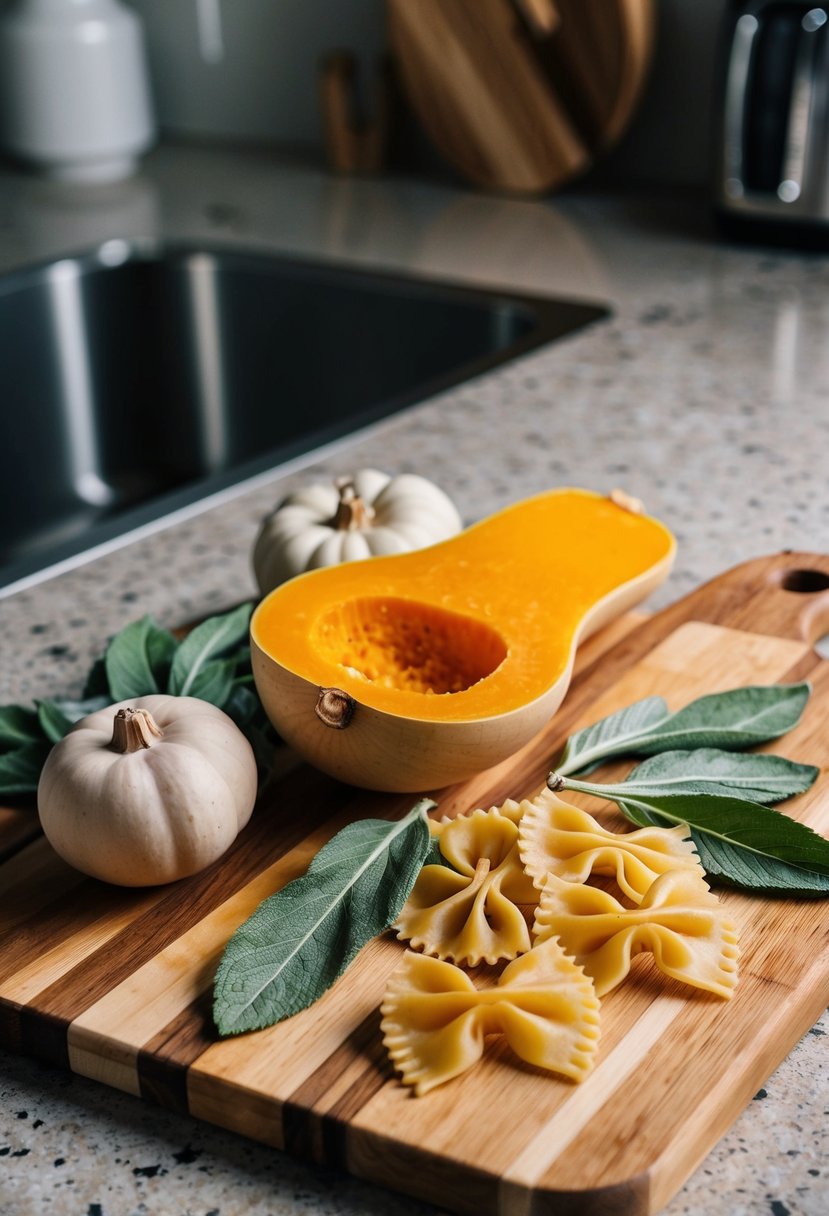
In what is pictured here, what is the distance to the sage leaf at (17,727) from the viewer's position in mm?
829

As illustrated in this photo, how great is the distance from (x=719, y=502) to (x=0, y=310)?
1053 millimetres

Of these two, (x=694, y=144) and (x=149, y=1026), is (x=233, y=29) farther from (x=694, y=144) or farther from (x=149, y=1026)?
(x=149, y=1026)

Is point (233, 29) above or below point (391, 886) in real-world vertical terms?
above

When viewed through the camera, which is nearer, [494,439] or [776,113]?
[494,439]

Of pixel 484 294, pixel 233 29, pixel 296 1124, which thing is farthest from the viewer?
pixel 233 29

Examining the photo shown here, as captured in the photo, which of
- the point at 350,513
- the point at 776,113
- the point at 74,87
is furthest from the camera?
the point at 74,87

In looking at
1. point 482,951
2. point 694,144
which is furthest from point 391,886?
point 694,144

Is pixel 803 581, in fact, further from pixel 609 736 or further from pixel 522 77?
pixel 522 77

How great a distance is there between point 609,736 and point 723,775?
7 cm

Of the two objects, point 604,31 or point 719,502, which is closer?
point 719,502

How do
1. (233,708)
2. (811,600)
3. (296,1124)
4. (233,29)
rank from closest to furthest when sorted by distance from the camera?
(296,1124) < (233,708) < (811,600) < (233,29)

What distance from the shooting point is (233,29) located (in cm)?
254

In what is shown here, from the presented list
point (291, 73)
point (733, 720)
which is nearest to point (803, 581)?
point (733, 720)

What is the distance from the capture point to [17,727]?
2.74 feet
